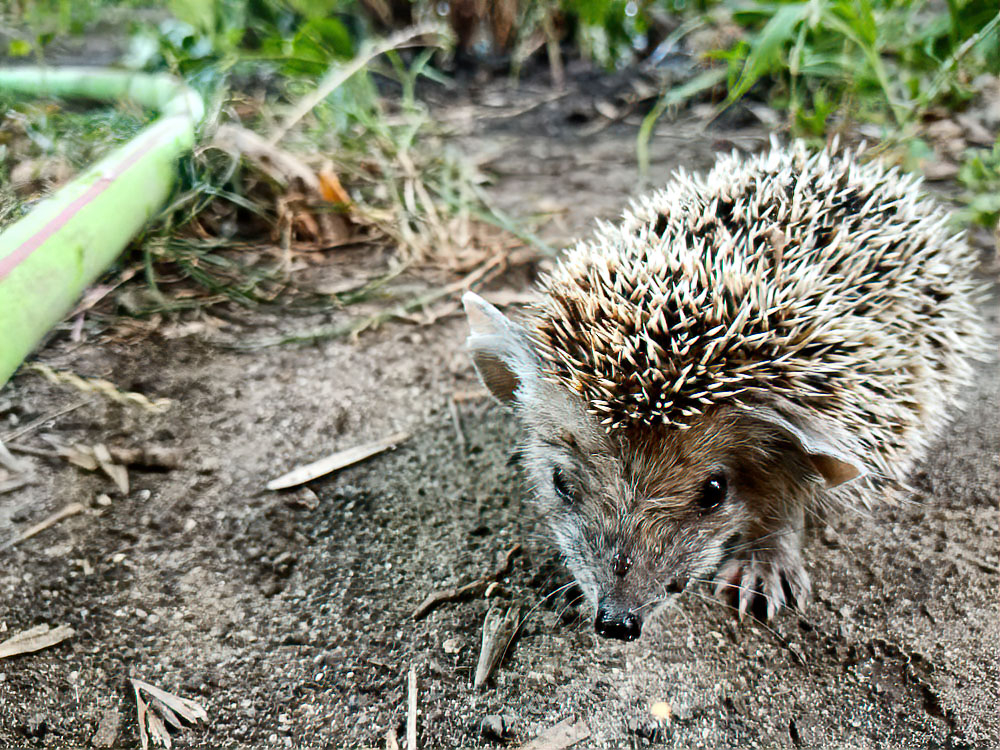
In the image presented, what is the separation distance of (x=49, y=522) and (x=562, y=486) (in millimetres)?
1560

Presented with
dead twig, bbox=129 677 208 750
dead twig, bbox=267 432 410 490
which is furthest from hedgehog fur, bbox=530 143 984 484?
dead twig, bbox=129 677 208 750

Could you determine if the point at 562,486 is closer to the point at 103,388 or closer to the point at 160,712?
the point at 160,712

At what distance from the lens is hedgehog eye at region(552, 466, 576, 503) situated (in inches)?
87.9

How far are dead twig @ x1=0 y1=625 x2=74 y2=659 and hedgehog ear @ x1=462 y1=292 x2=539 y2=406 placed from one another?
4.50 feet

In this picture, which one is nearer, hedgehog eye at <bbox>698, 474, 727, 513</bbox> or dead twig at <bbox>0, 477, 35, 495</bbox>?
hedgehog eye at <bbox>698, 474, 727, 513</bbox>

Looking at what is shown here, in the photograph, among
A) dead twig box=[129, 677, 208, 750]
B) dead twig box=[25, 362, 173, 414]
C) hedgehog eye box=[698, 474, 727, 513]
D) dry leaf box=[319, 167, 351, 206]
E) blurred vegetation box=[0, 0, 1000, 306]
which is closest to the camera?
dead twig box=[129, 677, 208, 750]

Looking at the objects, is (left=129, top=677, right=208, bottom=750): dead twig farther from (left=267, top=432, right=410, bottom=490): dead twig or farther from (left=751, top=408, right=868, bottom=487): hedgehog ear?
(left=751, top=408, right=868, bottom=487): hedgehog ear

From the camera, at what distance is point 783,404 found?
6.82 feet

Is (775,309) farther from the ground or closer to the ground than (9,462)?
farther from the ground

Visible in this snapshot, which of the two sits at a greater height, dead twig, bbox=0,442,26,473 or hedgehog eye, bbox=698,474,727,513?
hedgehog eye, bbox=698,474,727,513

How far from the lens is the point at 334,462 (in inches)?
103

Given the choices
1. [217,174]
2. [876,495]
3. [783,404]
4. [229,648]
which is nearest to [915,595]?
[876,495]

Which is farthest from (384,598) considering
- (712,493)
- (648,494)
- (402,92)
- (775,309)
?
(402,92)

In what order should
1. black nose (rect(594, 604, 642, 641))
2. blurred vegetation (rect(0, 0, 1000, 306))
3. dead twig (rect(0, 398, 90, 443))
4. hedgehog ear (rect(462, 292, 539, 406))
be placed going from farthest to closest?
1. blurred vegetation (rect(0, 0, 1000, 306))
2. dead twig (rect(0, 398, 90, 443))
3. hedgehog ear (rect(462, 292, 539, 406))
4. black nose (rect(594, 604, 642, 641))
